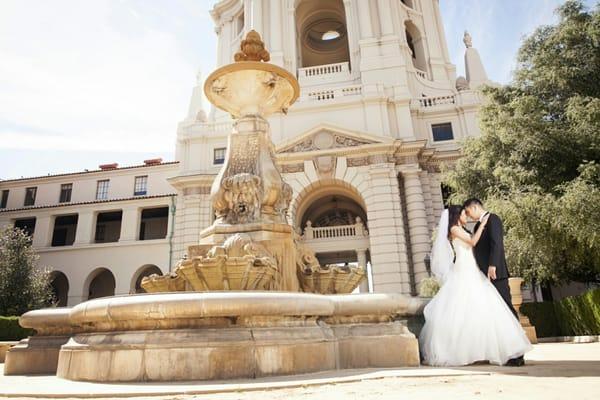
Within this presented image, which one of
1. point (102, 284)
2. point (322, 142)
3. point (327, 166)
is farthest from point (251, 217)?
point (102, 284)

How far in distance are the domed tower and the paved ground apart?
16.0 metres

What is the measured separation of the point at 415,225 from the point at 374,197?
273cm

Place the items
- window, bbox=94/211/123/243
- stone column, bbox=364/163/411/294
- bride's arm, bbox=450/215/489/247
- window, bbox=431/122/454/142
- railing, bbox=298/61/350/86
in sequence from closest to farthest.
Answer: bride's arm, bbox=450/215/489/247 < stone column, bbox=364/163/411/294 < window, bbox=431/122/454/142 < railing, bbox=298/61/350/86 < window, bbox=94/211/123/243

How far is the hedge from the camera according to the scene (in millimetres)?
12852

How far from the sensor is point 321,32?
124 ft

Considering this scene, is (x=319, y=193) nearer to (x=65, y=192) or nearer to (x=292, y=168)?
(x=292, y=168)

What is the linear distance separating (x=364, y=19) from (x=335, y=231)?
51.4 ft

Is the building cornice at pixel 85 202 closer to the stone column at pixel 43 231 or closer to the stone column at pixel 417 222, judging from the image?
the stone column at pixel 43 231

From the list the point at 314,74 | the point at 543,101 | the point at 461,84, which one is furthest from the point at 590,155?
the point at 314,74

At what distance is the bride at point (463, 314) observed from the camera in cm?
507

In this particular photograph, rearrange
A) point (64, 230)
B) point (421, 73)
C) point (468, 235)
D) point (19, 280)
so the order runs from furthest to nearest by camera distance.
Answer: point (64, 230)
point (421, 73)
point (19, 280)
point (468, 235)

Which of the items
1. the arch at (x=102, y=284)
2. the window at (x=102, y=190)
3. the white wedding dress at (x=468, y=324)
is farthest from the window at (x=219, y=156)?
the white wedding dress at (x=468, y=324)

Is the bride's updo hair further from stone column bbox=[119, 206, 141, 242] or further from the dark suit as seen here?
stone column bbox=[119, 206, 141, 242]

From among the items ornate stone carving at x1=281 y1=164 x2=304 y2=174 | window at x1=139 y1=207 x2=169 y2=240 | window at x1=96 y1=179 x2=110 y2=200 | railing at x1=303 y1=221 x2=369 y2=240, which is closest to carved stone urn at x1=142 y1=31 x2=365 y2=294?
ornate stone carving at x1=281 y1=164 x2=304 y2=174
